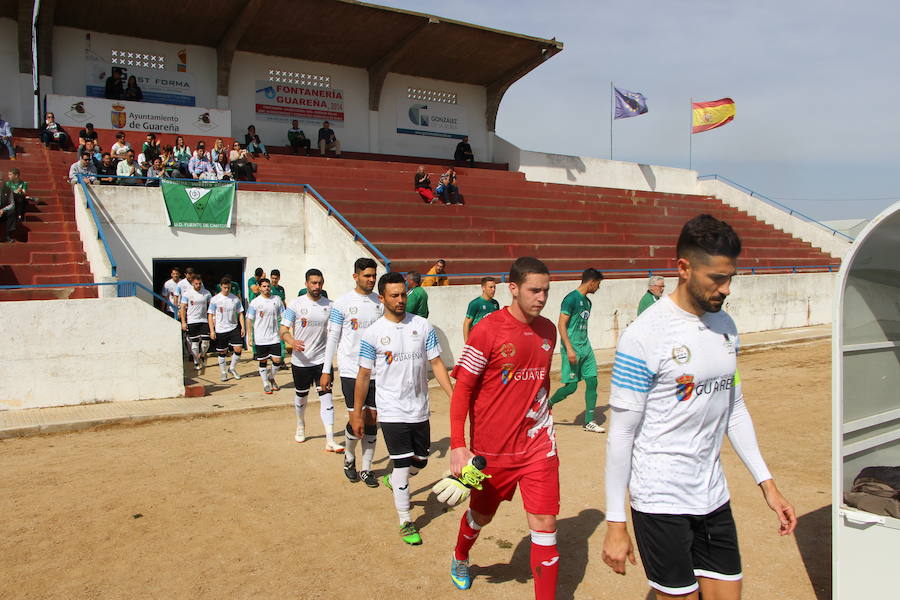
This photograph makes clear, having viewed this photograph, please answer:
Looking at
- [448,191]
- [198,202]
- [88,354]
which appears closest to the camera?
[88,354]

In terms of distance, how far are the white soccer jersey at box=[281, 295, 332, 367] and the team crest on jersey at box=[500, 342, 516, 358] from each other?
13.6ft

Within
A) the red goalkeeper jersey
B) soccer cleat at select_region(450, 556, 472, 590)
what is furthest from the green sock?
the red goalkeeper jersey

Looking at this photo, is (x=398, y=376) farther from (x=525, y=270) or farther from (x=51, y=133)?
(x=51, y=133)

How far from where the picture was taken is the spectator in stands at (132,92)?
1847cm

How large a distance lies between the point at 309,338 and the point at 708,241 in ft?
18.3

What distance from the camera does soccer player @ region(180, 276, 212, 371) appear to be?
41.7 feet

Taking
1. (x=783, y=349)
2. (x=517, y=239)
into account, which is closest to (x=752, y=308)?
(x=783, y=349)

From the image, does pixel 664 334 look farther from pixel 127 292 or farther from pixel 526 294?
pixel 127 292

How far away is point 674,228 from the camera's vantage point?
21.6 m

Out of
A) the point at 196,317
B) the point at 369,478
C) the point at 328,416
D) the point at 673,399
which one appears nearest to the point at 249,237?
the point at 196,317

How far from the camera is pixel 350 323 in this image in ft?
21.9

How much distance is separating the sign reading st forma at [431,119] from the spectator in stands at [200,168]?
383 inches

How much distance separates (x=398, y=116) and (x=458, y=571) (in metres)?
21.6

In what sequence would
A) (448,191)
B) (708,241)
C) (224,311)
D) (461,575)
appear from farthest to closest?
(448,191) → (224,311) → (461,575) → (708,241)
